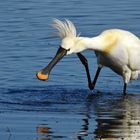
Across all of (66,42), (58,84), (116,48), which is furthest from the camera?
(58,84)

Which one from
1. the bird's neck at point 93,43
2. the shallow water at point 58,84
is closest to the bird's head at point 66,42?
the bird's neck at point 93,43

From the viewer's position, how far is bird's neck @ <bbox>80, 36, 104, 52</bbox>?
15.2 meters

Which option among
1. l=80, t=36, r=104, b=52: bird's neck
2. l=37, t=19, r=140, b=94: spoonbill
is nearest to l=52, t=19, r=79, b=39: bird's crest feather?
l=37, t=19, r=140, b=94: spoonbill

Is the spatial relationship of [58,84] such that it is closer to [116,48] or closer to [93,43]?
[116,48]

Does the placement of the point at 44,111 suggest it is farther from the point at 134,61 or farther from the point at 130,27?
the point at 130,27

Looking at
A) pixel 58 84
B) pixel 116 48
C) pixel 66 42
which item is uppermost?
pixel 66 42

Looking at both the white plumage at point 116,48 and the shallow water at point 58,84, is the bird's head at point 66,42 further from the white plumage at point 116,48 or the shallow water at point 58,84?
the shallow water at point 58,84

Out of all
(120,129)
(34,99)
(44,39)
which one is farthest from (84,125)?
(44,39)

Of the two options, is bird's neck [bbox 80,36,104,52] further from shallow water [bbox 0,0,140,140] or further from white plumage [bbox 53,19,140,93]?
shallow water [bbox 0,0,140,140]

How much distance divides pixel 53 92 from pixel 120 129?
3.73 meters

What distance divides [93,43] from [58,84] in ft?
5.72

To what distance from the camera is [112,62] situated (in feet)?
52.9

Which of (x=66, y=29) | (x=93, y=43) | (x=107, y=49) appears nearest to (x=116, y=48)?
(x=107, y=49)

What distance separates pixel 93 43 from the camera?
604 inches
